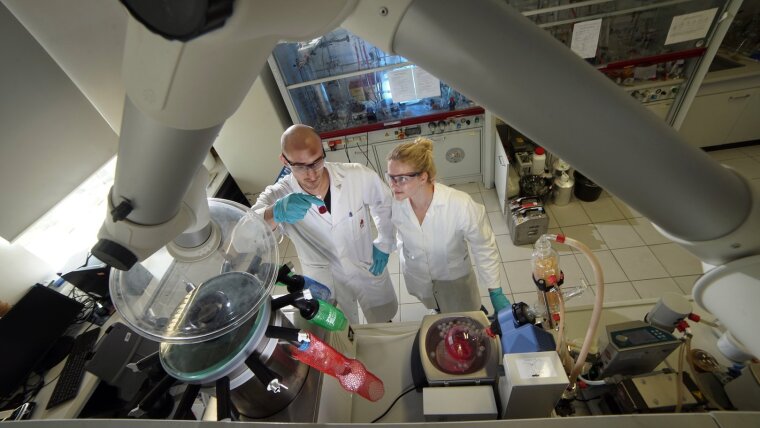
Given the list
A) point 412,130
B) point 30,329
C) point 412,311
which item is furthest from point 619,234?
point 30,329

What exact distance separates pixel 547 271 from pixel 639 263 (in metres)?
2.13

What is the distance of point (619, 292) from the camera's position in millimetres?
2406

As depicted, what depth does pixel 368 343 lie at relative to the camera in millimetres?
1282

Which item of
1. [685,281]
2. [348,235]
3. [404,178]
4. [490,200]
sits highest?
[404,178]

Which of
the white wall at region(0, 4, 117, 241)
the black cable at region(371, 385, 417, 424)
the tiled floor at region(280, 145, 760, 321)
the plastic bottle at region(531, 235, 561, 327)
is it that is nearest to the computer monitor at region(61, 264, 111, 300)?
the white wall at region(0, 4, 117, 241)

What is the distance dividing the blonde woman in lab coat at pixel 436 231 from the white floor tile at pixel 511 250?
974 millimetres

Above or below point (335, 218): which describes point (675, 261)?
below

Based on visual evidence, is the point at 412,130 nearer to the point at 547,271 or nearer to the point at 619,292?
the point at 619,292

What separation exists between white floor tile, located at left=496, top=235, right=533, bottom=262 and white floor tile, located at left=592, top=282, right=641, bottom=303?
0.59m

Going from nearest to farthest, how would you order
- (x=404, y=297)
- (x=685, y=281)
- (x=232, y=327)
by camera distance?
(x=232, y=327) < (x=685, y=281) < (x=404, y=297)

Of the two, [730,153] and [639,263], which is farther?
[730,153]

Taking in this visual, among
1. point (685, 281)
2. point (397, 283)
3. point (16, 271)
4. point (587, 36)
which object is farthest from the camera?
point (397, 283)

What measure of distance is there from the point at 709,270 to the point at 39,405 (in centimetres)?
258

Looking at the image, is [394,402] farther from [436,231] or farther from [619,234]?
[619,234]
